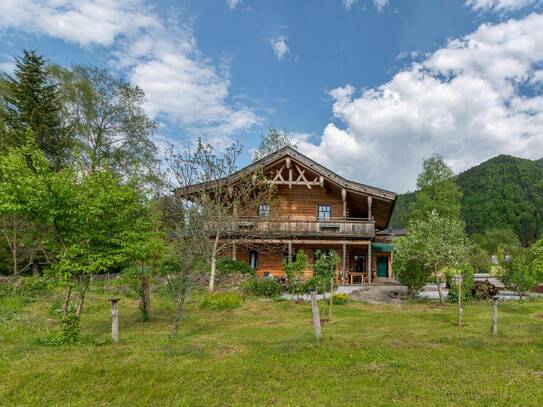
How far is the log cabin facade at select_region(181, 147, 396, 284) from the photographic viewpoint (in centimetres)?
2320

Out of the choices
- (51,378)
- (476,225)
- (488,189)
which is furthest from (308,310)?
(488,189)

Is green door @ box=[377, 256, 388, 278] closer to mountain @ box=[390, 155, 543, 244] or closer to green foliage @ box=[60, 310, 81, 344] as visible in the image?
green foliage @ box=[60, 310, 81, 344]

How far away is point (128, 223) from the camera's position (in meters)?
10.6

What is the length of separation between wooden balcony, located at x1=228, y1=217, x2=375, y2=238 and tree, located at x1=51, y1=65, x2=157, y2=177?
9290 millimetres

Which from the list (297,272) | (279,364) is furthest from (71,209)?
(297,272)

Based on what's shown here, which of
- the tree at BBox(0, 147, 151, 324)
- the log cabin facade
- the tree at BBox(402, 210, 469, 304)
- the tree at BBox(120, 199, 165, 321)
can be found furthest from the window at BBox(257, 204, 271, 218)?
the tree at BBox(0, 147, 151, 324)

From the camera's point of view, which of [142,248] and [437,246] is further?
[437,246]

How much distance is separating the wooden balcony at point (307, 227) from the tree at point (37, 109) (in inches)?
568

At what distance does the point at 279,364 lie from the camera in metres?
6.93

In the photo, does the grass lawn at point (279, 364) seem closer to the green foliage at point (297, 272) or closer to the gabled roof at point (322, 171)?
the green foliage at point (297, 272)

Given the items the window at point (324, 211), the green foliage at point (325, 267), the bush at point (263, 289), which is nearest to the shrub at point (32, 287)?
the bush at point (263, 289)

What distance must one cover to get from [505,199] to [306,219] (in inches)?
3190

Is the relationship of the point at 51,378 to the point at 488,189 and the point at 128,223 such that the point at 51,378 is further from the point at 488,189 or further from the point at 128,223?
the point at 488,189

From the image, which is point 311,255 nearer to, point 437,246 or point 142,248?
point 437,246
